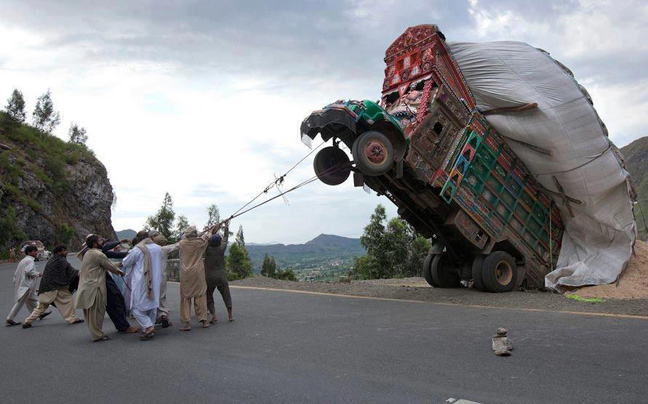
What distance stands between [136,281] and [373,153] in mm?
4390

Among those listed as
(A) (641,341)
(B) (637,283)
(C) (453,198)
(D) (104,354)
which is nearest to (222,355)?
(D) (104,354)

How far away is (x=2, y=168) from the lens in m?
39.4

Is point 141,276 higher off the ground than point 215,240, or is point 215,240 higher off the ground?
point 215,240

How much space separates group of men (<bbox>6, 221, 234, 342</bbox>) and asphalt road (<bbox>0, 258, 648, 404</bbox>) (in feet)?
1.13

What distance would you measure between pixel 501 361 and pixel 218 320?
4.78 m

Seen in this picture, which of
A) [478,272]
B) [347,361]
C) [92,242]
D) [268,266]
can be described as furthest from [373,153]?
[268,266]

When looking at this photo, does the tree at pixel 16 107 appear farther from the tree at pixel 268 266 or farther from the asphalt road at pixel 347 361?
the asphalt road at pixel 347 361

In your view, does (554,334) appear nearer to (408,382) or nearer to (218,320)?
(408,382)

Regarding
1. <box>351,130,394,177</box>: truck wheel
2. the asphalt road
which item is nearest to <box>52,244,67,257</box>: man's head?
the asphalt road

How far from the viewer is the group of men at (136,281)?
6594 millimetres

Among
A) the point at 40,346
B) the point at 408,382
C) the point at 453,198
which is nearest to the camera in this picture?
the point at 408,382

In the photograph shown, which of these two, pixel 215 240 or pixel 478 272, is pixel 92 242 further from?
pixel 478 272

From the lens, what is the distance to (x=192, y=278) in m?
7.05

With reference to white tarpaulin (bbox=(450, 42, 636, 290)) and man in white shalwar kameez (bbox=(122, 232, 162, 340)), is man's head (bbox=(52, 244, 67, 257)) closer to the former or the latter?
man in white shalwar kameez (bbox=(122, 232, 162, 340))
